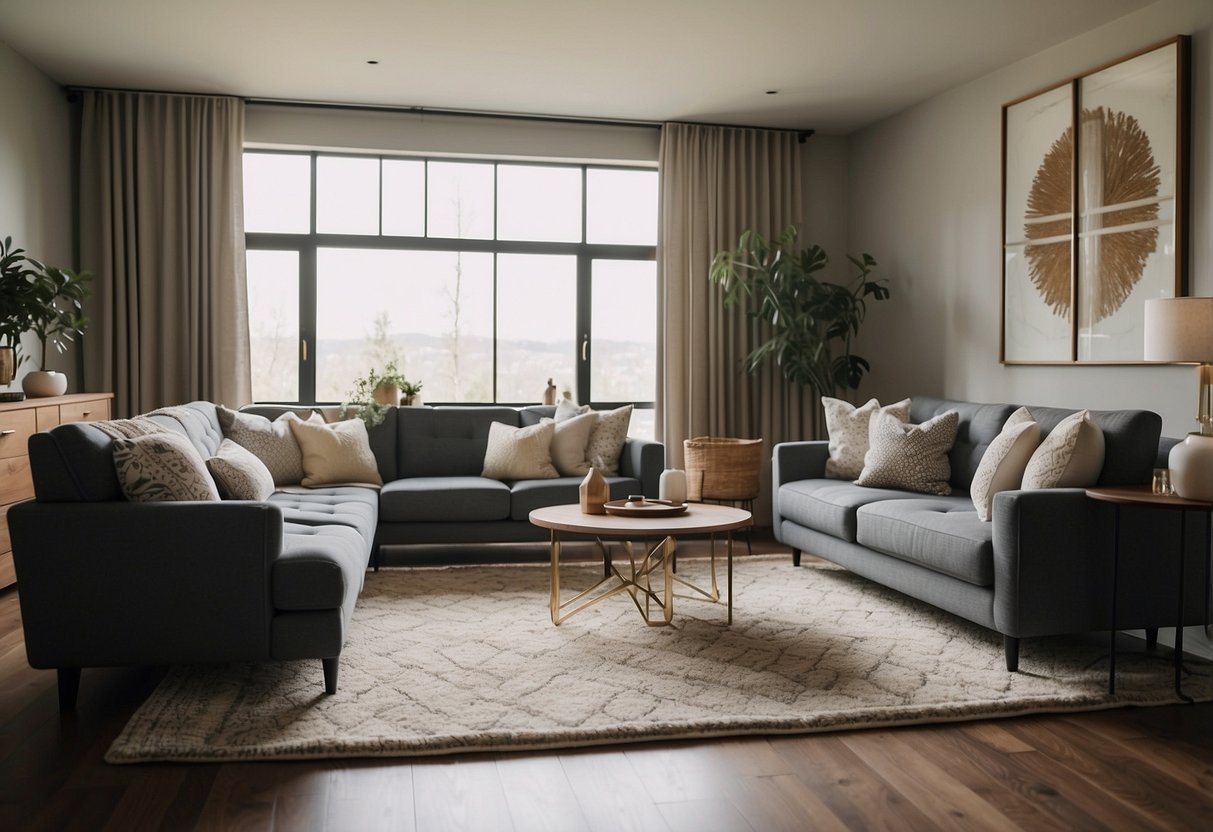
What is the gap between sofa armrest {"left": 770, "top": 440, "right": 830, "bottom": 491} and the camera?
17.8ft

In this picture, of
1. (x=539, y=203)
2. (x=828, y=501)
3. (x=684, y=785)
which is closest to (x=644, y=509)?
(x=828, y=501)

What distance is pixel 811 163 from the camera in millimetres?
7070

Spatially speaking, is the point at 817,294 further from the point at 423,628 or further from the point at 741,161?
the point at 423,628

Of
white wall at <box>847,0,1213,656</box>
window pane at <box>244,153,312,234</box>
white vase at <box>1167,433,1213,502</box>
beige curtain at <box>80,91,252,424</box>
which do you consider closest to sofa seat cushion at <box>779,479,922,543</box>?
white wall at <box>847,0,1213,656</box>

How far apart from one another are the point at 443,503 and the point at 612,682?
Result: 211 centimetres

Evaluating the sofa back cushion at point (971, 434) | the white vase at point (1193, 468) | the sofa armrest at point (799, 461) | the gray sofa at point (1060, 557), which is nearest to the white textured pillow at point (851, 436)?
the sofa armrest at point (799, 461)

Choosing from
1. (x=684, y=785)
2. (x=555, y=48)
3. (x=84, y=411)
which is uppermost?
(x=555, y=48)

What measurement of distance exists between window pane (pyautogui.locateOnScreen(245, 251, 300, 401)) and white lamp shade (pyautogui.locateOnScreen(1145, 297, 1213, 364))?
4922mm

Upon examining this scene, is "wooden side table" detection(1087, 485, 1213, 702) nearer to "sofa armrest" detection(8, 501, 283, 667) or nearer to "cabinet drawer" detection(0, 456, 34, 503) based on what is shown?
"sofa armrest" detection(8, 501, 283, 667)

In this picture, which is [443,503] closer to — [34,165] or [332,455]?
[332,455]

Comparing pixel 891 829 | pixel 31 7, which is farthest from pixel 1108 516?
Answer: pixel 31 7

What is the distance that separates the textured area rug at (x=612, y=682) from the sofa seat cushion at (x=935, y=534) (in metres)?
0.31

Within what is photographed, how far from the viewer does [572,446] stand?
5.62 meters

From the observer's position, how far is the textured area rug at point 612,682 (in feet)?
9.41
